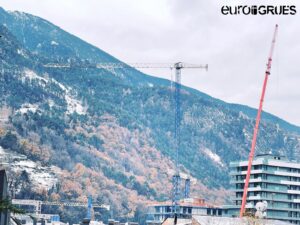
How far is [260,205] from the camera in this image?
123 meters

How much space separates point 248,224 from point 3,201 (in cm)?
8312

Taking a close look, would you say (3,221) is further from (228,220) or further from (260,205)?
(260,205)

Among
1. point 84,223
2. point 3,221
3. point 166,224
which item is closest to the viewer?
point 3,221

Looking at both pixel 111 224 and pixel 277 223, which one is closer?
pixel 111 224

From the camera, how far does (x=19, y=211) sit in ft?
97.8

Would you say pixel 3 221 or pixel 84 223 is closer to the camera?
pixel 3 221

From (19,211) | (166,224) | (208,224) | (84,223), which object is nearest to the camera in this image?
(19,211)

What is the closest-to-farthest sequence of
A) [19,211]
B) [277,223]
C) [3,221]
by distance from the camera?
[19,211]
[3,221]
[277,223]

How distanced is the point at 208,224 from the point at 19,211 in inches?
2981

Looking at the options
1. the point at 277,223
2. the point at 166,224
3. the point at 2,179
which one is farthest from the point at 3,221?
the point at 166,224

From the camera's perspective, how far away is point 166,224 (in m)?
138

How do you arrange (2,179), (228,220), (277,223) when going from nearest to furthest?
(2,179) < (228,220) < (277,223)

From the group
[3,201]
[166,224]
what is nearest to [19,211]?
[3,201]

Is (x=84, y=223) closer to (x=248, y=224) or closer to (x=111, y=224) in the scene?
(x=111, y=224)
